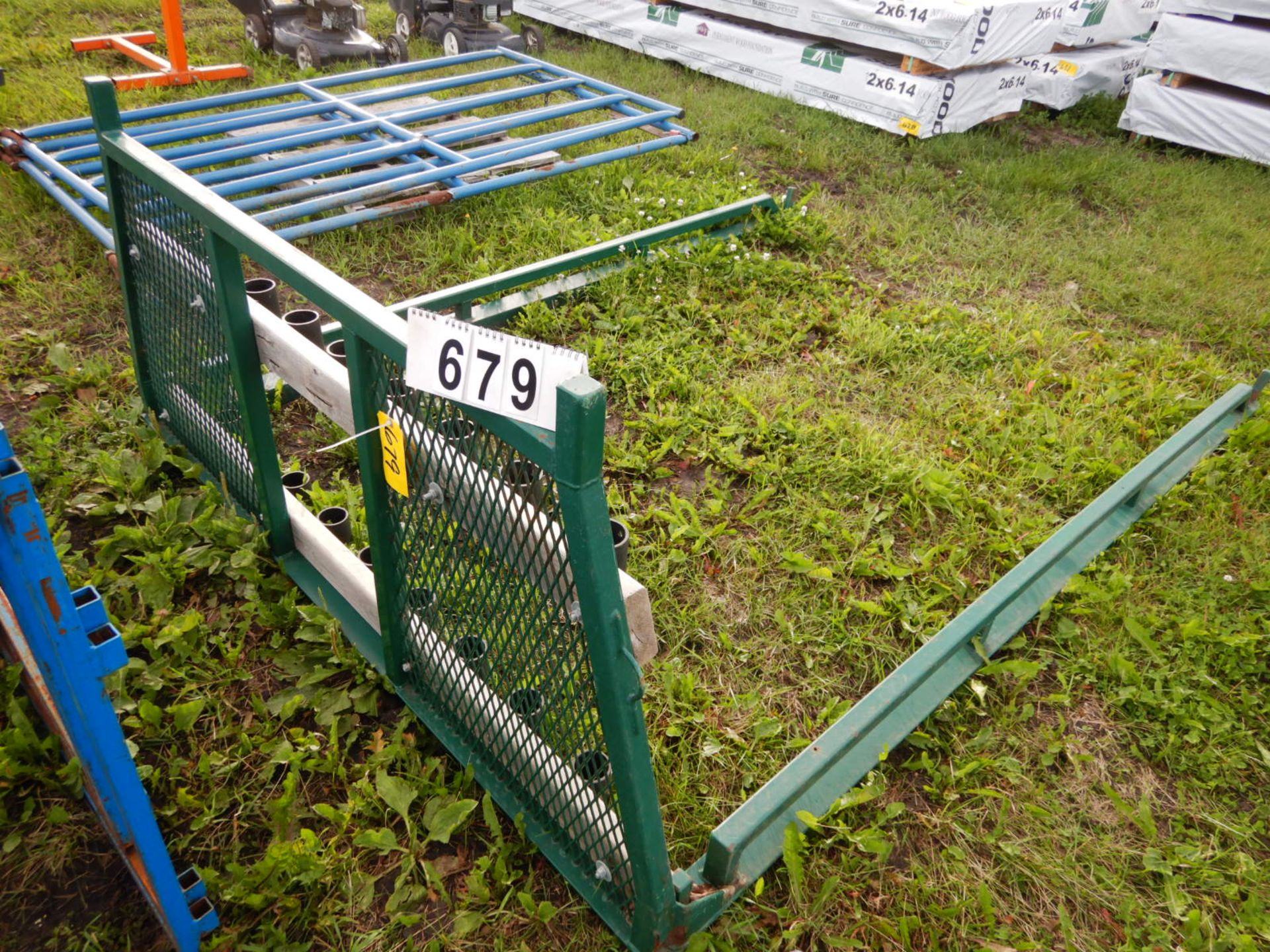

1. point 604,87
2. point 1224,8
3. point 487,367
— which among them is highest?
point 1224,8

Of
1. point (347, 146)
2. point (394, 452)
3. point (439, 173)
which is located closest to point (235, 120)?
point (347, 146)

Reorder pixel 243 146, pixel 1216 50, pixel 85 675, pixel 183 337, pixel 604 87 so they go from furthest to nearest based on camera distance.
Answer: pixel 1216 50
pixel 604 87
pixel 243 146
pixel 183 337
pixel 85 675

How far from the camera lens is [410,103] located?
5848 mm

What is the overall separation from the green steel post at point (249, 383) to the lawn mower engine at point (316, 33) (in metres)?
5.15

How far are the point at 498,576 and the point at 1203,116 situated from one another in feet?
23.6

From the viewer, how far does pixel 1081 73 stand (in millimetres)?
7500

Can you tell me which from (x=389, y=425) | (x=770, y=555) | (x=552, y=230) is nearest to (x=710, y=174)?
(x=552, y=230)

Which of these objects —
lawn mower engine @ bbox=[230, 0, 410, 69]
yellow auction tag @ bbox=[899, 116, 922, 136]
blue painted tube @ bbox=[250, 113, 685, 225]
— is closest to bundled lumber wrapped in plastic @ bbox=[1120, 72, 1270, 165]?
yellow auction tag @ bbox=[899, 116, 922, 136]

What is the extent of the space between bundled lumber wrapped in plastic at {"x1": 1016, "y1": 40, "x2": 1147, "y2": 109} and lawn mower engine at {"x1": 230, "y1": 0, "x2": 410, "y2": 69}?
5.09m

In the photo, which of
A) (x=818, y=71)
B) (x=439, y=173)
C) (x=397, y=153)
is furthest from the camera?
(x=818, y=71)

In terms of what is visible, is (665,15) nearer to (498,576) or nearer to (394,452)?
(394,452)

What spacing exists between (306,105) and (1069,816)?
5.15m

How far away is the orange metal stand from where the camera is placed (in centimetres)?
598

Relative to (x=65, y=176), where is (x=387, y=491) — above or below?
above
